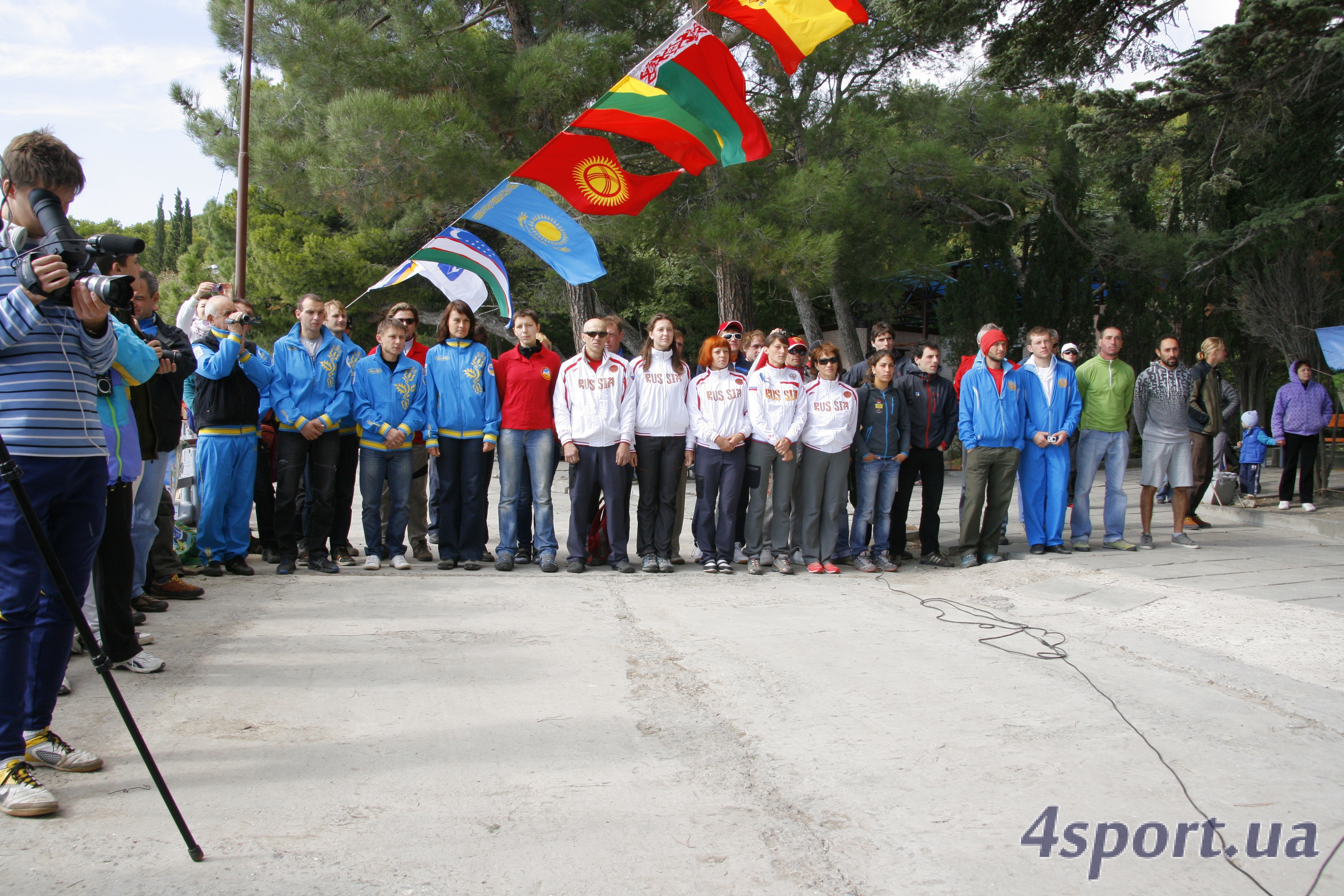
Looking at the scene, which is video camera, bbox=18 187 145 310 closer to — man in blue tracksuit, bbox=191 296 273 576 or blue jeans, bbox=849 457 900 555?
man in blue tracksuit, bbox=191 296 273 576

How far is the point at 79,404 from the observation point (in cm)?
315

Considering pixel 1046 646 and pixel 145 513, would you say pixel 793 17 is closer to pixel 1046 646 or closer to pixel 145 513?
pixel 1046 646

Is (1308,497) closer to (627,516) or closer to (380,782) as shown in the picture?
(627,516)

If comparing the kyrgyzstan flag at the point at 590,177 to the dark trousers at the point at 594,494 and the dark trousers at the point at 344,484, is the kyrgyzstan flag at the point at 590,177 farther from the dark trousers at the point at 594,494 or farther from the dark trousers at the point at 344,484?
the dark trousers at the point at 344,484

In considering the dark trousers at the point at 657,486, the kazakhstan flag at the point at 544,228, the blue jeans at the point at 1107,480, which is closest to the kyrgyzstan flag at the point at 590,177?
the kazakhstan flag at the point at 544,228

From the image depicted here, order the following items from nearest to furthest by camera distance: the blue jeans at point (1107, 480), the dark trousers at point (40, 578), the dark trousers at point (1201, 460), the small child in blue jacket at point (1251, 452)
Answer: the dark trousers at point (40, 578)
the blue jeans at point (1107, 480)
the dark trousers at point (1201, 460)
the small child in blue jacket at point (1251, 452)

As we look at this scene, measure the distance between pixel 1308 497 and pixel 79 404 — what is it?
12.2 metres

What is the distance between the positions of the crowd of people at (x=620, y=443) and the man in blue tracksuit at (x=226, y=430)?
0.02 metres

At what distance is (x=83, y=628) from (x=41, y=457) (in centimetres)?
67

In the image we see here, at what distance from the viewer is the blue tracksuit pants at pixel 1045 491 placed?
7594 millimetres

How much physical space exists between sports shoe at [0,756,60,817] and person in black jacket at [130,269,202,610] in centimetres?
229

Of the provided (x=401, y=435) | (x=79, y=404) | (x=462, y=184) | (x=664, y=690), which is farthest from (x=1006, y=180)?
(x=79, y=404)

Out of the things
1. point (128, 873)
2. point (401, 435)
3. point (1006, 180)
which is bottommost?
point (128, 873)

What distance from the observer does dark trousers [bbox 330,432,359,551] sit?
6.85 meters
